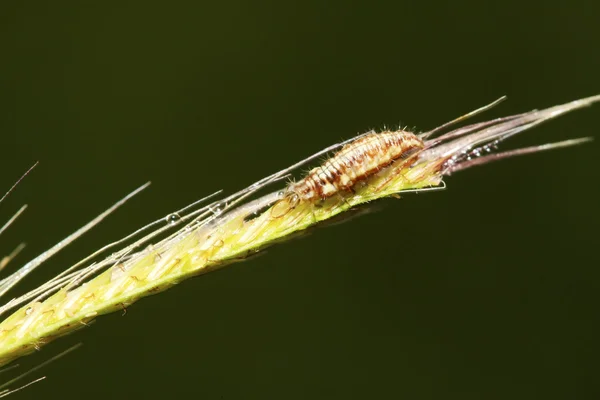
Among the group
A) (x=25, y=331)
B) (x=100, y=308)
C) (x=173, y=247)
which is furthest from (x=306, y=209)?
(x=25, y=331)

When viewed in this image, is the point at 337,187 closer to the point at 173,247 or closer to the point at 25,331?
the point at 173,247

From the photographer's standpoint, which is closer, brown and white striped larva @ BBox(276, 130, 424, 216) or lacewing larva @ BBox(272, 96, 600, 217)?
lacewing larva @ BBox(272, 96, 600, 217)

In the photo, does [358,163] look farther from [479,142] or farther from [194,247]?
[194,247]

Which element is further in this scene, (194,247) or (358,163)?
(358,163)

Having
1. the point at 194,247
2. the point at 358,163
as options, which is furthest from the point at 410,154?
the point at 194,247
